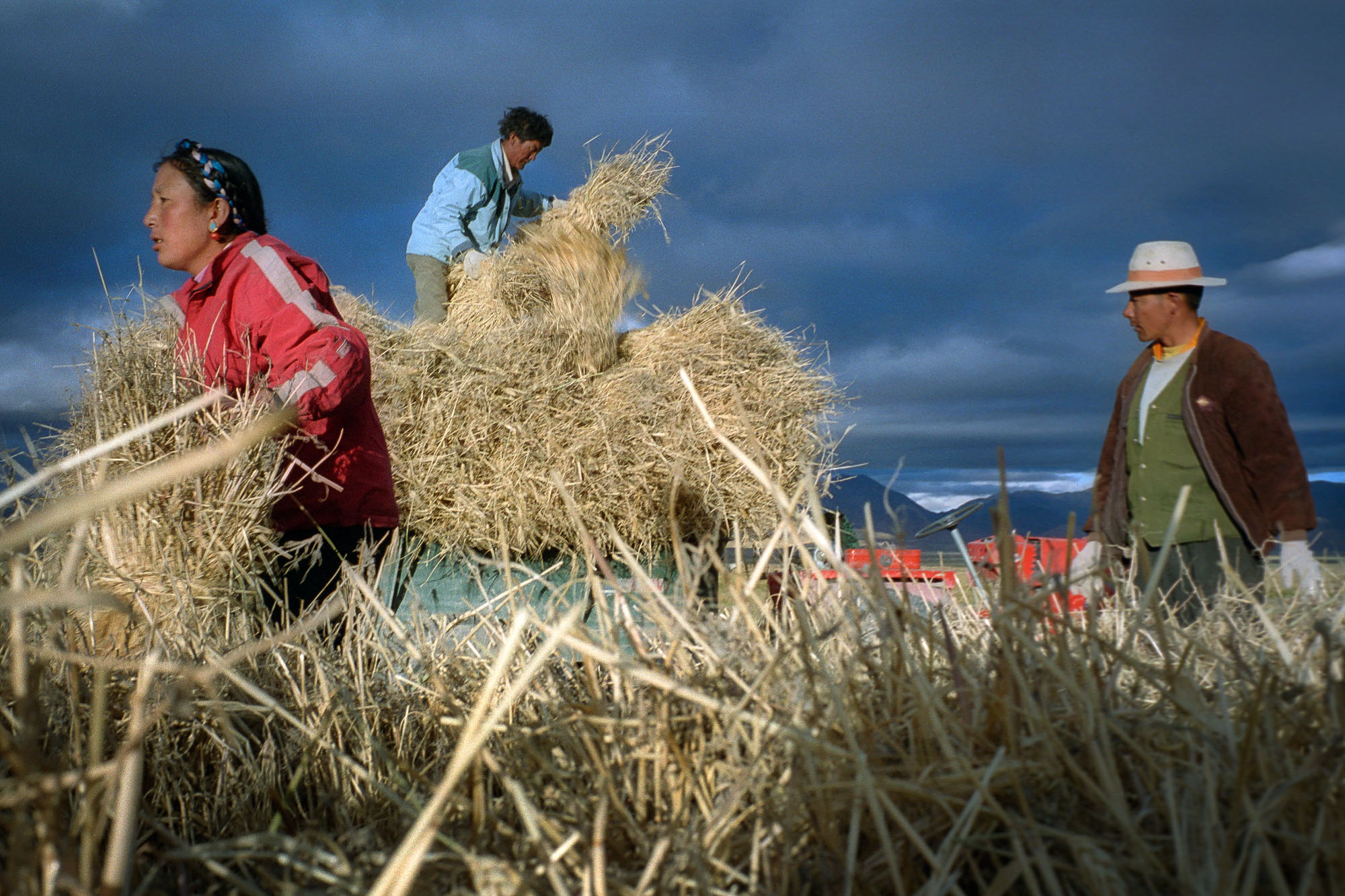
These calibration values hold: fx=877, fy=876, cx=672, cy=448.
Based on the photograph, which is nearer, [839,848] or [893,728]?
[839,848]

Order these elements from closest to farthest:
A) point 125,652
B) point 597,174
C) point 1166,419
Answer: point 125,652
point 1166,419
point 597,174

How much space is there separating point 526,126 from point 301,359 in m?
3.61

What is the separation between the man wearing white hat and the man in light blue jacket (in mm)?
3217

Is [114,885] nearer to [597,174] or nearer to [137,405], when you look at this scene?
[137,405]

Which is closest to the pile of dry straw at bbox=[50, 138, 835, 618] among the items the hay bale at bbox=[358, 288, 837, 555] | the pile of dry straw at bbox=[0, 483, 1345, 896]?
the hay bale at bbox=[358, 288, 837, 555]

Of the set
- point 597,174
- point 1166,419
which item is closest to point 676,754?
point 1166,419

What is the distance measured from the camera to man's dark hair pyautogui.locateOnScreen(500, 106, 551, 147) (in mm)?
5199

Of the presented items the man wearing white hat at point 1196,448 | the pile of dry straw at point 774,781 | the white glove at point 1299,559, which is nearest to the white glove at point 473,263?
the man wearing white hat at point 1196,448

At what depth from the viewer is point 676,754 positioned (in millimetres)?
756

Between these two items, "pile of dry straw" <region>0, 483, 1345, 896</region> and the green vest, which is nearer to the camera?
"pile of dry straw" <region>0, 483, 1345, 896</region>

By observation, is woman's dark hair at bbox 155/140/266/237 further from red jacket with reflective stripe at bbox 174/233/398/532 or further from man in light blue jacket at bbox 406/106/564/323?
man in light blue jacket at bbox 406/106/564/323

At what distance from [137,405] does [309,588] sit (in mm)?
694

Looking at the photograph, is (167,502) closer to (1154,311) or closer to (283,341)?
(283,341)

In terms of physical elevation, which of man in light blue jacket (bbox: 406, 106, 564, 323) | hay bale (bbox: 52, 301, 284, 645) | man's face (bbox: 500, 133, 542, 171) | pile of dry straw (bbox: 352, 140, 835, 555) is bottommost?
hay bale (bbox: 52, 301, 284, 645)
